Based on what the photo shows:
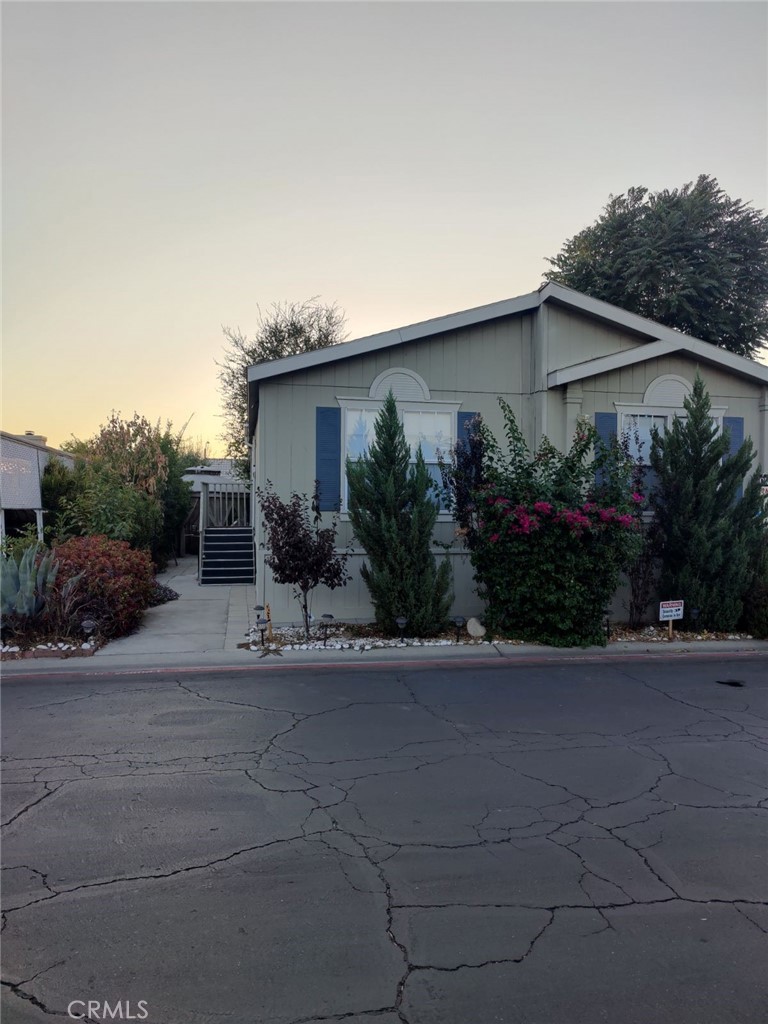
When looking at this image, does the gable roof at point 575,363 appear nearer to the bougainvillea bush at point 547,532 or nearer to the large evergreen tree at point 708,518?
the large evergreen tree at point 708,518

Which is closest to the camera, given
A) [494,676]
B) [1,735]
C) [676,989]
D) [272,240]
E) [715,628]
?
[676,989]

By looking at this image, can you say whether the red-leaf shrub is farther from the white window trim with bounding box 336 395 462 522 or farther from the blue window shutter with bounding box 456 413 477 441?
the blue window shutter with bounding box 456 413 477 441

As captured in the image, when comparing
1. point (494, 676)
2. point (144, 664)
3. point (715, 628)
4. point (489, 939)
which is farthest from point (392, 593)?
point (489, 939)

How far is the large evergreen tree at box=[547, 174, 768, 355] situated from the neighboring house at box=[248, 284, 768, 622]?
10.5 meters

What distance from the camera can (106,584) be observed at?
10359mm

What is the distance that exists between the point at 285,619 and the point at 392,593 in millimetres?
2233

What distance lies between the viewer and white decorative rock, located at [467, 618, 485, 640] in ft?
35.3

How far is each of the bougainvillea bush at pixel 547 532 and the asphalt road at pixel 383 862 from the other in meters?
3.05

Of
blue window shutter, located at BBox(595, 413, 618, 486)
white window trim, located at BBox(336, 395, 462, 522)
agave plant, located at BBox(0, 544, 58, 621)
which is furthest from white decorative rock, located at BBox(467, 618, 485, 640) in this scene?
agave plant, located at BBox(0, 544, 58, 621)

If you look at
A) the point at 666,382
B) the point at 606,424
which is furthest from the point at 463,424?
the point at 666,382

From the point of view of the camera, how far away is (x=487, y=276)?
666 inches

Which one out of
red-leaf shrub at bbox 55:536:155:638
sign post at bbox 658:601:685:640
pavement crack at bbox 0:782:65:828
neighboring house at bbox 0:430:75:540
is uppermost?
neighboring house at bbox 0:430:75:540

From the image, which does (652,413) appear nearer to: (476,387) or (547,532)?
(476,387)

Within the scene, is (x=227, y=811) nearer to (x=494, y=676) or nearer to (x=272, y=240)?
(x=494, y=676)
